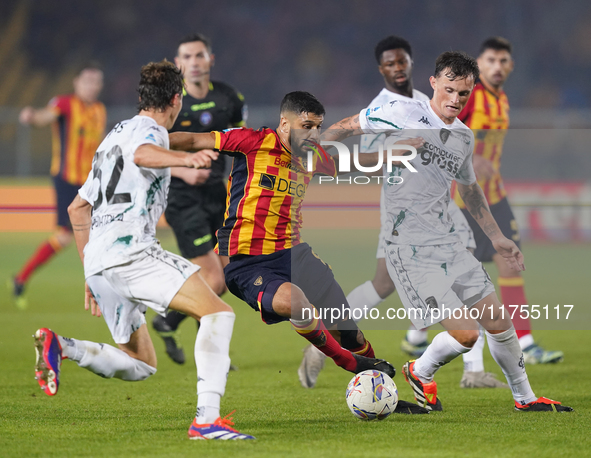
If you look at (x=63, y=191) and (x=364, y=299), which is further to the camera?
(x=63, y=191)

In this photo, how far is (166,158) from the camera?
11.4 ft

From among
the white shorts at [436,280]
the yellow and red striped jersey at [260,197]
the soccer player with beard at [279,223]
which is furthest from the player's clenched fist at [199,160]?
the white shorts at [436,280]

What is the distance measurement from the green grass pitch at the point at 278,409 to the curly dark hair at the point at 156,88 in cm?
A: 160

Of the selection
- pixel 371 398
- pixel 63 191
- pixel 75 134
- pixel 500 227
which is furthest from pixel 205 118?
pixel 75 134

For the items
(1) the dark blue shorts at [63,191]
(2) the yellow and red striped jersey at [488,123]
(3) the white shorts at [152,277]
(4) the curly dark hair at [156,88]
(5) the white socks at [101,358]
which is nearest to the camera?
(3) the white shorts at [152,277]

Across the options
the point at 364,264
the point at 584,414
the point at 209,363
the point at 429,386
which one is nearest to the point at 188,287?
the point at 209,363

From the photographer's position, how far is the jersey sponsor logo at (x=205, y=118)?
6.51 meters

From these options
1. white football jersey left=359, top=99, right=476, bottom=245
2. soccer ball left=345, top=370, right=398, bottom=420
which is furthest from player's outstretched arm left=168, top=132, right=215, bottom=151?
soccer ball left=345, top=370, right=398, bottom=420

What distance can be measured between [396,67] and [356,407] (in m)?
2.91

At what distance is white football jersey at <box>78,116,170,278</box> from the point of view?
3.76 meters

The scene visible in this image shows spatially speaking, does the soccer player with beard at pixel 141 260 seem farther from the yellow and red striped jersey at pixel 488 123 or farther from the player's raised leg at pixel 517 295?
the player's raised leg at pixel 517 295

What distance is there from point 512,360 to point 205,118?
3.30 m

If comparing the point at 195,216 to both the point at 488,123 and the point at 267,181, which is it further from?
the point at 488,123

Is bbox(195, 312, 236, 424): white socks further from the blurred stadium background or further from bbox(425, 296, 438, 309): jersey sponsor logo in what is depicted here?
the blurred stadium background
